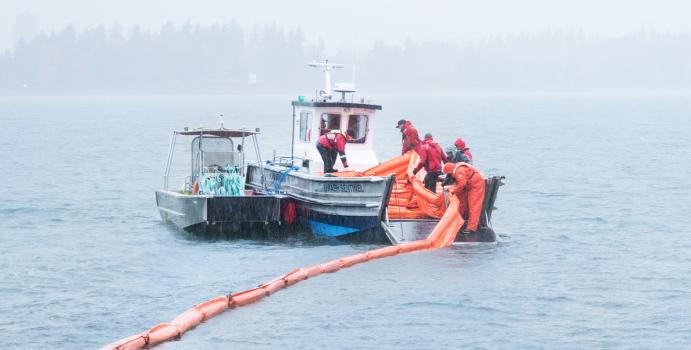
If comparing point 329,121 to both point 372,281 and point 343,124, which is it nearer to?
point 343,124

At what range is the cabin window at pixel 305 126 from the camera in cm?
3009

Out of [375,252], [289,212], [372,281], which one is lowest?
[372,281]

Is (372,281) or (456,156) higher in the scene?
(456,156)

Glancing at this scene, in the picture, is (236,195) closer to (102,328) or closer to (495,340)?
(102,328)

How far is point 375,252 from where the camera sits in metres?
24.6

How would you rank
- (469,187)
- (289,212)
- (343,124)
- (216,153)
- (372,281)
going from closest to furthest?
(372,281), (469,187), (289,212), (343,124), (216,153)

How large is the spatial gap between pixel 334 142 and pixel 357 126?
5.41ft

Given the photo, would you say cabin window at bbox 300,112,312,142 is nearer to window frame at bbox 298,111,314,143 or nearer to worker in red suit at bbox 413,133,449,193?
window frame at bbox 298,111,314,143

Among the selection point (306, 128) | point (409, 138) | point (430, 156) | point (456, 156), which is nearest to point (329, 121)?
point (306, 128)

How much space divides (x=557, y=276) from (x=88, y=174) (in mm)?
34750

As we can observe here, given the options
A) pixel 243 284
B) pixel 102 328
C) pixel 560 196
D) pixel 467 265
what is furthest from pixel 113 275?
pixel 560 196

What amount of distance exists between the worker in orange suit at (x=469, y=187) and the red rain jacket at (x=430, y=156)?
1.11 metres

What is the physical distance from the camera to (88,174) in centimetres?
5481

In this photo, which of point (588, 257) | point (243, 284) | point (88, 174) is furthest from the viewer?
point (88, 174)
